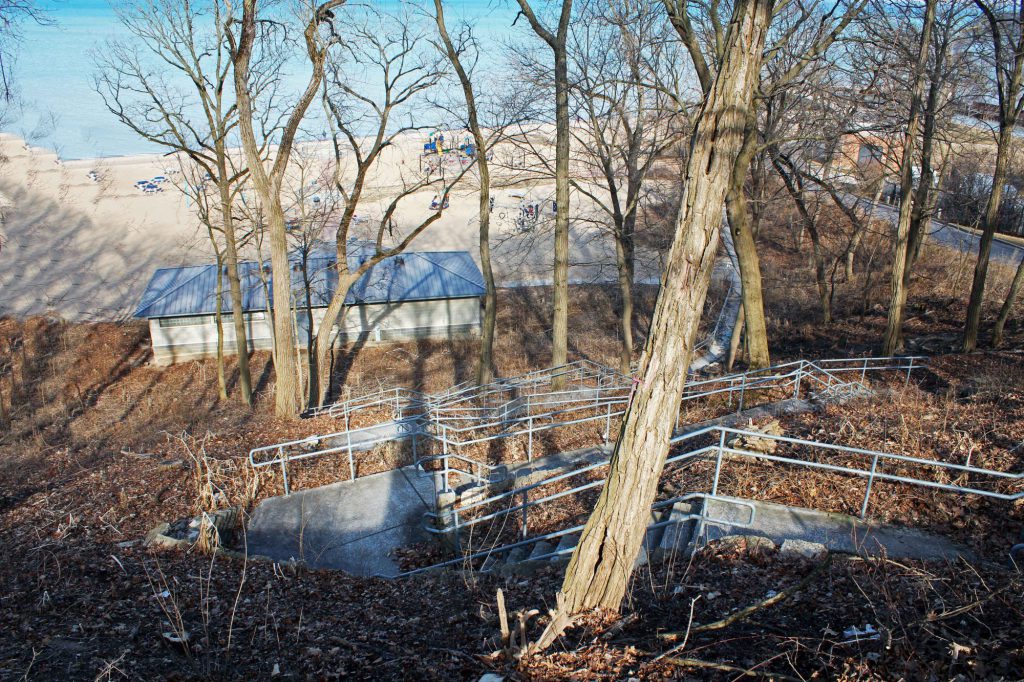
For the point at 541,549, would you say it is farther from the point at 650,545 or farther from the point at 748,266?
the point at 748,266

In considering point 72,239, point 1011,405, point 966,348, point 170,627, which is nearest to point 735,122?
point 170,627

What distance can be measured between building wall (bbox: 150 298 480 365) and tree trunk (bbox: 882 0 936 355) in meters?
16.9

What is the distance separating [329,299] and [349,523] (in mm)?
18671

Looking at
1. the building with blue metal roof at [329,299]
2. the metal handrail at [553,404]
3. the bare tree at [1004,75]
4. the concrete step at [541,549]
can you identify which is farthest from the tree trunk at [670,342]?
the building with blue metal roof at [329,299]

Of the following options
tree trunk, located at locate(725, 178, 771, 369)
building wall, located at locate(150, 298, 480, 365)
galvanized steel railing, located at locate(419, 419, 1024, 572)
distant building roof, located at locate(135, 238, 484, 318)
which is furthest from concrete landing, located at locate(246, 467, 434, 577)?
building wall, located at locate(150, 298, 480, 365)

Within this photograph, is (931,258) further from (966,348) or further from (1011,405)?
(1011,405)

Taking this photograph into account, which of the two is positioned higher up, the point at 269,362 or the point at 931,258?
the point at 931,258

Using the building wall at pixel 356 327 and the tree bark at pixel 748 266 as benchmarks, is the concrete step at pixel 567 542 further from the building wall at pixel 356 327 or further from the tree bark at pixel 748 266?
the building wall at pixel 356 327

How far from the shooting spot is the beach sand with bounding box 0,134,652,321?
108 ft

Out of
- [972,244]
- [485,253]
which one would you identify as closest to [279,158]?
[485,253]

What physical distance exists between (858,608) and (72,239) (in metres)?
48.7

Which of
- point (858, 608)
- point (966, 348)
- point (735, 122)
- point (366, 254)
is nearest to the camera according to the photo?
point (735, 122)

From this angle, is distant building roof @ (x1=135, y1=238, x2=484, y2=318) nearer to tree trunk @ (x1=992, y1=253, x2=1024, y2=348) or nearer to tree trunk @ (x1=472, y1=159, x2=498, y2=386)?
tree trunk @ (x1=472, y1=159, x2=498, y2=386)

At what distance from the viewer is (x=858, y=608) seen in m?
4.41
